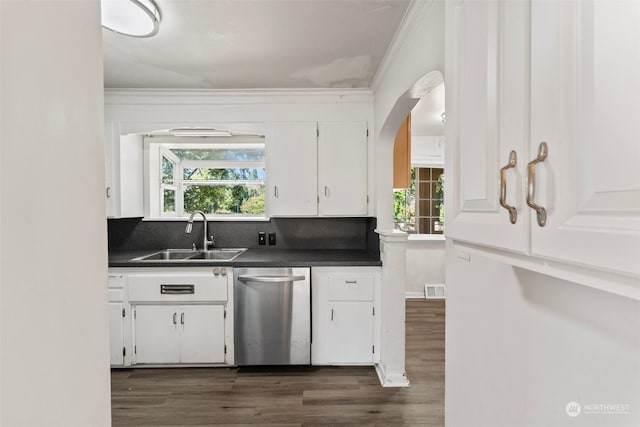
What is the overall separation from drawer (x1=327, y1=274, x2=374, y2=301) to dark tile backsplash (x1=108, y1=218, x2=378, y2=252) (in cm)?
66

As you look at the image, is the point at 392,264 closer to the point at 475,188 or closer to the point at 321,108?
the point at 321,108

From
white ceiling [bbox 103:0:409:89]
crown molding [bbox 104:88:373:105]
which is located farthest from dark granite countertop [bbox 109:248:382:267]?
white ceiling [bbox 103:0:409:89]

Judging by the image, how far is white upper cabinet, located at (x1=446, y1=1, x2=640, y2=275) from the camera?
1.32 feet

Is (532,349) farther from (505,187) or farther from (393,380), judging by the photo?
(393,380)

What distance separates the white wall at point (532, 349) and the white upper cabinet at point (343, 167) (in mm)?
1782

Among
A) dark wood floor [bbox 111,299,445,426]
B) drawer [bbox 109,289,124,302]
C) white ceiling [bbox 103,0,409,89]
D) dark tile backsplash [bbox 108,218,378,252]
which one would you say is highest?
white ceiling [bbox 103,0,409,89]

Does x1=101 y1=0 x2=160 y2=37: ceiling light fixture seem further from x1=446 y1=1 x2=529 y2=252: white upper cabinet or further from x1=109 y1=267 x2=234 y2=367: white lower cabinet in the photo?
x1=109 y1=267 x2=234 y2=367: white lower cabinet

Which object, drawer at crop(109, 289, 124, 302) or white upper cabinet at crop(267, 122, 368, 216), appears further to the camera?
white upper cabinet at crop(267, 122, 368, 216)

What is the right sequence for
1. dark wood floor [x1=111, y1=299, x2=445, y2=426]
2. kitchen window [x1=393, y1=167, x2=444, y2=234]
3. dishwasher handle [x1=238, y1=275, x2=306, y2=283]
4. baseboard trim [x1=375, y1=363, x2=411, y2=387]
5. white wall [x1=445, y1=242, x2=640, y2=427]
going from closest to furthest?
white wall [x1=445, y1=242, x2=640, y2=427] < dark wood floor [x1=111, y1=299, x2=445, y2=426] < baseboard trim [x1=375, y1=363, x2=411, y2=387] < dishwasher handle [x1=238, y1=275, x2=306, y2=283] < kitchen window [x1=393, y1=167, x2=444, y2=234]

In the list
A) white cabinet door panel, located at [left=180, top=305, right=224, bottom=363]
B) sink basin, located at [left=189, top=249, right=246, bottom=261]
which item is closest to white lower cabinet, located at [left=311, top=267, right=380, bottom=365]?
white cabinet door panel, located at [left=180, top=305, right=224, bottom=363]

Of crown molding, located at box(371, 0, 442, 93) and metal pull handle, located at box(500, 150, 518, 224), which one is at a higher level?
crown molding, located at box(371, 0, 442, 93)

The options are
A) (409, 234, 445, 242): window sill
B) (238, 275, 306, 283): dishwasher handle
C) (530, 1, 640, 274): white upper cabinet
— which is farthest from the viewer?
(409, 234, 445, 242): window sill

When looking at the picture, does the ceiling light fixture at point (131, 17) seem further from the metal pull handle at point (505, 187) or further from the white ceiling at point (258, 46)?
the metal pull handle at point (505, 187)

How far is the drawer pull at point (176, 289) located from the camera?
2.63 m
